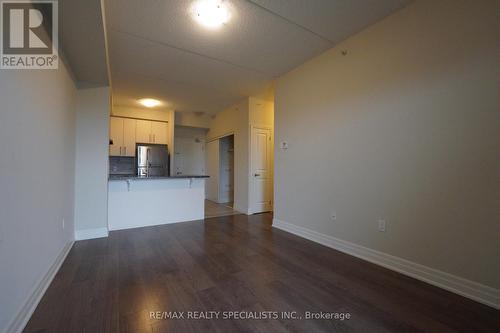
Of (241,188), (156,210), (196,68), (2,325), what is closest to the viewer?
(2,325)

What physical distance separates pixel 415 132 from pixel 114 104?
625 cm

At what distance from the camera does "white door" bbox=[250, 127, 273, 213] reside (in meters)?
4.80

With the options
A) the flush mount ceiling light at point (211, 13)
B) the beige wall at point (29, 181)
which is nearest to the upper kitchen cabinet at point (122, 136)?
the beige wall at point (29, 181)

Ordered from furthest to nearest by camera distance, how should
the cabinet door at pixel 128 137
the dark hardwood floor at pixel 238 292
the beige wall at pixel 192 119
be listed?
the beige wall at pixel 192 119 → the cabinet door at pixel 128 137 → the dark hardwood floor at pixel 238 292

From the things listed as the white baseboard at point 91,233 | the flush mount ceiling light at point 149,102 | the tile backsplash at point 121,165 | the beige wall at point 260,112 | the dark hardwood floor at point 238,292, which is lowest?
the dark hardwood floor at point 238,292

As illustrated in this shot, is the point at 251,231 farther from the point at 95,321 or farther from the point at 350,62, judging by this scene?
the point at 350,62

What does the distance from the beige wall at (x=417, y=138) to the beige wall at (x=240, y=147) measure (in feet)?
6.56

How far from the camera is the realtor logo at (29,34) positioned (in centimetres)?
130

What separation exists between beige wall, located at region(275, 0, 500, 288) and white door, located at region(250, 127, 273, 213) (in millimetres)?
1857

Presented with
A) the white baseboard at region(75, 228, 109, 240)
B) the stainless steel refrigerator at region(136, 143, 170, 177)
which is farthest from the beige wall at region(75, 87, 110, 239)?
the stainless steel refrigerator at region(136, 143, 170, 177)

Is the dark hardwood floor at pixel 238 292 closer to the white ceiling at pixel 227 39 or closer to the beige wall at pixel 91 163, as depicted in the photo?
the beige wall at pixel 91 163

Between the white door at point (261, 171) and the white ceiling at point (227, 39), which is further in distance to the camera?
the white door at point (261, 171)

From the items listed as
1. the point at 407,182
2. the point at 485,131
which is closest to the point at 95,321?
the point at 407,182

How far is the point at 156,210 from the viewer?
3885mm
